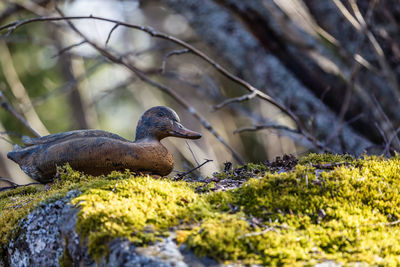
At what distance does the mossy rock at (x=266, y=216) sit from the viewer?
1.80m

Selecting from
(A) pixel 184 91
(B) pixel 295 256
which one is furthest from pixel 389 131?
(A) pixel 184 91

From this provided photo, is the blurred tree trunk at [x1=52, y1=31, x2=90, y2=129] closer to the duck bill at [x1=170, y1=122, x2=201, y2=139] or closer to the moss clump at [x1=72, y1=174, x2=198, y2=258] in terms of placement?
the duck bill at [x1=170, y1=122, x2=201, y2=139]

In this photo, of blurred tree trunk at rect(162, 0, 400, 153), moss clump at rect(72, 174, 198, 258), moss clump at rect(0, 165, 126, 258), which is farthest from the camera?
blurred tree trunk at rect(162, 0, 400, 153)

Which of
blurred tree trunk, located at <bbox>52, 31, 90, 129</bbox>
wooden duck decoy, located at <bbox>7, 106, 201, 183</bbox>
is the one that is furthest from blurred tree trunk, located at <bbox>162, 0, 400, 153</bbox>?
blurred tree trunk, located at <bbox>52, 31, 90, 129</bbox>

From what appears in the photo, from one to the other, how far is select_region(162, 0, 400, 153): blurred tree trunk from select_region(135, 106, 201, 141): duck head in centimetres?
260

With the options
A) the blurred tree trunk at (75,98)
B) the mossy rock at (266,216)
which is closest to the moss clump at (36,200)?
the mossy rock at (266,216)

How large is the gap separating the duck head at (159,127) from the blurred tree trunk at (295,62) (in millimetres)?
2597

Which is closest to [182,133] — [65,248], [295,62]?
[65,248]

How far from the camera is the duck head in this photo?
3.07 metres

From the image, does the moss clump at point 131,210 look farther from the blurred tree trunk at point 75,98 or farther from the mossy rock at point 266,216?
the blurred tree trunk at point 75,98

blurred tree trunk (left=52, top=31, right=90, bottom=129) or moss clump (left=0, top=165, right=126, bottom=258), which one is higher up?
blurred tree trunk (left=52, top=31, right=90, bottom=129)

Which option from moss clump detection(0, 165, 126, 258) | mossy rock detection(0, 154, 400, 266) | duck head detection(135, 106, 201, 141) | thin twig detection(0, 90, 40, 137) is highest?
thin twig detection(0, 90, 40, 137)

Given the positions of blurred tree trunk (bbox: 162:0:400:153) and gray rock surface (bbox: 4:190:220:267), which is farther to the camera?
blurred tree trunk (bbox: 162:0:400:153)

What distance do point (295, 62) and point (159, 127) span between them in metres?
3.19
